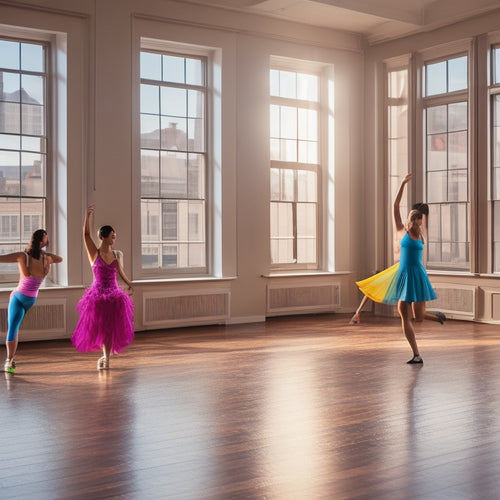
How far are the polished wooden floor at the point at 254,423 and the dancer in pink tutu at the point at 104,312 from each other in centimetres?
30

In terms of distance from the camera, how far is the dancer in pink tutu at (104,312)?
6355 mm

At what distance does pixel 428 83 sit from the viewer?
10539mm

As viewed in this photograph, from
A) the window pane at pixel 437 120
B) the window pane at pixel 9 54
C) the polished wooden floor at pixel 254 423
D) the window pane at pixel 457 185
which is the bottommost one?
the polished wooden floor at pixel 254 423

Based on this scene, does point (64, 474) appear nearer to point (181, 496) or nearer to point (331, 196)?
point (181, 496)

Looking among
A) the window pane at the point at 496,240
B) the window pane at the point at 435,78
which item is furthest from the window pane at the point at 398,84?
the window pane at the point at 496,240

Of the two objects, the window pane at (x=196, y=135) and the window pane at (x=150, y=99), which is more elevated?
the window pane at (x=150, y=99)

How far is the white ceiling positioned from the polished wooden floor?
475 cm

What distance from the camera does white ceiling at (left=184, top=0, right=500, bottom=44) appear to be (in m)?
9.66

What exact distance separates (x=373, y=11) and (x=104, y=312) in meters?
6.23

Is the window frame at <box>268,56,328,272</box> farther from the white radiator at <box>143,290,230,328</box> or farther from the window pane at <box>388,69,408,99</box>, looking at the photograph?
the white radiator at <box>143,290,230,328</box>

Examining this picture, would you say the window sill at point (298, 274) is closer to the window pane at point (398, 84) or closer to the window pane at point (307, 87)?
the window pane at point (307, 87)

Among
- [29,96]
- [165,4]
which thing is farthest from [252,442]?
[165,4]

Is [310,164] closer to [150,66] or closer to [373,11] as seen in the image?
[373,11]

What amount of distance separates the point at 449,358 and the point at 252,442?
350 centimetres
